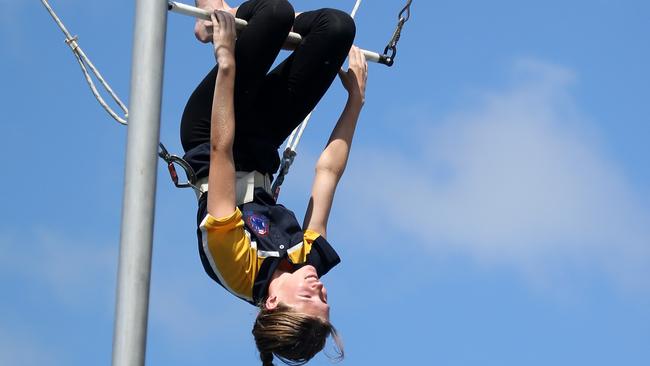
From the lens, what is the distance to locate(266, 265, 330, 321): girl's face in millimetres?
6086

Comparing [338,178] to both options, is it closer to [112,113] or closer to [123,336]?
[112,113]

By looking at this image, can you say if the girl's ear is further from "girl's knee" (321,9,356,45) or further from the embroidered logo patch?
"girl's knee" (321,9,356,45)

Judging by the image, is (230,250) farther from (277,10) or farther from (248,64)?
(277,10)

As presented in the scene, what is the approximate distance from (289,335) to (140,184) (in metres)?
1.43

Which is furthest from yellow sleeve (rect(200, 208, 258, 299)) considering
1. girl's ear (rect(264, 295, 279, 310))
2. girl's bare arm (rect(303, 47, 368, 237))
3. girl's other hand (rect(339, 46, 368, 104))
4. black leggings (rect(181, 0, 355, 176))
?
girl's other hand (rect(339, 46, 368, 104))

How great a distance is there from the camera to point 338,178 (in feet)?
22.1

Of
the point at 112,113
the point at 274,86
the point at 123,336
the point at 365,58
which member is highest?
the point at 365,58

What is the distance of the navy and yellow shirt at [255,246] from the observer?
5.95m

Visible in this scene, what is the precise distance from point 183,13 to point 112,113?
1.95ft

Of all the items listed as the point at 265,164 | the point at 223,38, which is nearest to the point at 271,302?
the point at 265,164

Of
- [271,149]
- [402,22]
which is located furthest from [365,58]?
[271,149]

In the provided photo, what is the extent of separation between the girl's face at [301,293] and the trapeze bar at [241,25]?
45.3 inches

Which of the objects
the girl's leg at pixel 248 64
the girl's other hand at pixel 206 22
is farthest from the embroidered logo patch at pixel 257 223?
the girl's other hand at pixel 206 22

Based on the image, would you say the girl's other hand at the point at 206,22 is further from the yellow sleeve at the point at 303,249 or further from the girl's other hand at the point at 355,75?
the yellow sleeve at the point at 303,249
